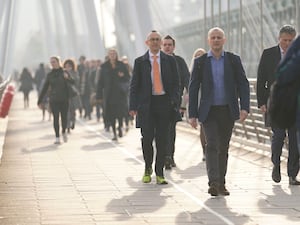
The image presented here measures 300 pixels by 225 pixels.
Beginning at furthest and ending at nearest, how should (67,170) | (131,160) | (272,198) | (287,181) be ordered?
(131,160)
(67,170)
(287,181)
(272,198)

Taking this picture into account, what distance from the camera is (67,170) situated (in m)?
13.7

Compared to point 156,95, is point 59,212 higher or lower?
lower

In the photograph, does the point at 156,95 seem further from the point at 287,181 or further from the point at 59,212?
the point at 59,212

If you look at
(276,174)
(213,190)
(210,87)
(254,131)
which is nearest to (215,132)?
(210,87)

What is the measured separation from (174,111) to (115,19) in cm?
2661

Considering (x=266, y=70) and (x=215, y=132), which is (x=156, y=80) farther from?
(x=215, y=132)

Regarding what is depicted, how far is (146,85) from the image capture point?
470 inches

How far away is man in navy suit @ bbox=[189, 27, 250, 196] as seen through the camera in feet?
34.6

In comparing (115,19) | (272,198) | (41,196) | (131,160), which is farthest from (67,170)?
(115,19)

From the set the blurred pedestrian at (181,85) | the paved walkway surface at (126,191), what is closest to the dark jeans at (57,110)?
the paved walkway surface at (126,191)

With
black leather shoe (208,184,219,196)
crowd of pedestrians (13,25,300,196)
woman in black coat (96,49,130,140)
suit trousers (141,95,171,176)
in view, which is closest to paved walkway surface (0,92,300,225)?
black leather shoe (208,184,219,196)

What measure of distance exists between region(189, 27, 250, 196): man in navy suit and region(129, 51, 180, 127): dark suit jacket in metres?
1.25

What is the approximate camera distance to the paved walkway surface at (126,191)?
9.12 metres

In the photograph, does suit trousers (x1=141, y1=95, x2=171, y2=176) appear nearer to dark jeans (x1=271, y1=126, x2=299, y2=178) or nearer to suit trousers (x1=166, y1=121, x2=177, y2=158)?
dark jeans (x1=271, y1=126, x2=299, y2=178)
